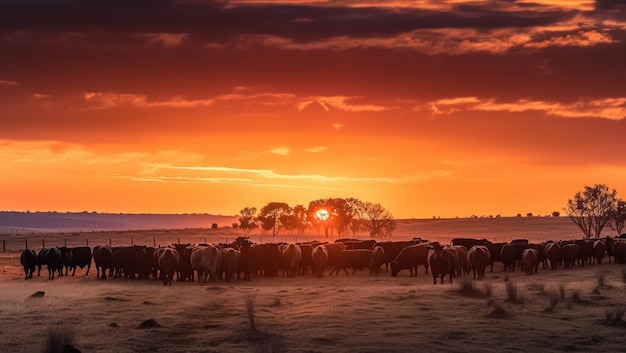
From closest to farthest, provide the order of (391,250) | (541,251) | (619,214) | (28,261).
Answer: (28,261)
(541,251)
(391,250)
(619,214)

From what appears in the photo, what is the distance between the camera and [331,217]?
470ft

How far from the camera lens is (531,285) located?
3775 cm

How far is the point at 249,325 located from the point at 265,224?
13182cm

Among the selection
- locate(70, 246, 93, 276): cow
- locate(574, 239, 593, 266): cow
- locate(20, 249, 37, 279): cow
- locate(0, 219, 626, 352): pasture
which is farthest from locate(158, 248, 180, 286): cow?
locate(574, 239, 593, 266): cow

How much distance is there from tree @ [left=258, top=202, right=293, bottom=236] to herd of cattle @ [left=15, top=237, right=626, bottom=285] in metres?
96.5

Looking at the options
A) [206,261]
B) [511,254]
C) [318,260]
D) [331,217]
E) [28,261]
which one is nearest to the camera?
Result: [206,261]

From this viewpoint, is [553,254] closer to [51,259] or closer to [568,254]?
[568,254]

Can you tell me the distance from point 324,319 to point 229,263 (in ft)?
69.3

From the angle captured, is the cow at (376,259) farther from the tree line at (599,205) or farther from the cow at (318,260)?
the tree line at (599,205)

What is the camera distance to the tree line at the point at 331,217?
5566 inches

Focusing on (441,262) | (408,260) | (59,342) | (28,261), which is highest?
(28,261)

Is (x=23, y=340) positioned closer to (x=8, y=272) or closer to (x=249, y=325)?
(x=249, y=325)

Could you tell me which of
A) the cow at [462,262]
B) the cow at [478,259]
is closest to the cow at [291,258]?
the cow at [462,262]

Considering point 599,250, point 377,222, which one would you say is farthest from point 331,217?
point 599,250
